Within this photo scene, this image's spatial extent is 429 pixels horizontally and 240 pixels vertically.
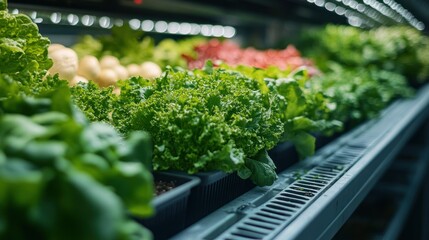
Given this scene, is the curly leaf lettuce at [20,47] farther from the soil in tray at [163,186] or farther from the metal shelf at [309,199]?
the metal shelf at [309,199]

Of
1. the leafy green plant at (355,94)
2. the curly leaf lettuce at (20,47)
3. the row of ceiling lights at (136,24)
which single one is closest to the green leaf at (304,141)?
the leafy green plant at (355,94)

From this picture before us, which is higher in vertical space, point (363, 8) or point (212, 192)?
point (363, 8)

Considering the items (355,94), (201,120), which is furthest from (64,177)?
(355,94)

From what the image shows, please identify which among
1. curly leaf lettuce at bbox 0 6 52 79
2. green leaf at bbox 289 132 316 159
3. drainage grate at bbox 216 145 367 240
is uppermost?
curly leaf lettuce at bbox 0 6 52 79

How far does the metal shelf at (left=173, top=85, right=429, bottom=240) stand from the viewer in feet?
3.52

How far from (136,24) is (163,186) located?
1.99 m

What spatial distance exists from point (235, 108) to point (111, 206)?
0.73 metres

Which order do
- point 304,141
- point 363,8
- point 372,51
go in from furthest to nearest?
point 363,8 < point 372,51 < point 304,141

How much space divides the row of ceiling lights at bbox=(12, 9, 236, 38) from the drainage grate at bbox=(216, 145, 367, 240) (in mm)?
1226

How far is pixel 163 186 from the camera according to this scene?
108cm

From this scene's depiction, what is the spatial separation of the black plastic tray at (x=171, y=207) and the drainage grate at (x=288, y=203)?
0.10m

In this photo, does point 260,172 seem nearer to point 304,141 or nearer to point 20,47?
point 304,141

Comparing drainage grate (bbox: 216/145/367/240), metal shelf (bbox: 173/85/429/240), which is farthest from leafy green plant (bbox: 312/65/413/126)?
drainage grate (bbox: 216/145/367/240)

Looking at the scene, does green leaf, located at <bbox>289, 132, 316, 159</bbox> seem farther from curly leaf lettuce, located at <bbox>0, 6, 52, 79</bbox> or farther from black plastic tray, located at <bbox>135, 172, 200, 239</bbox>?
curly leaf lettuce, located at <bbox>0, 6, 52, 79</bbox>
